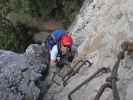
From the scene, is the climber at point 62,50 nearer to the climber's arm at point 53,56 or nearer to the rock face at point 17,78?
the climber's arm at point 53,56

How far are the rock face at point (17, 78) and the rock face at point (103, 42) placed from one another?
47 centimetres

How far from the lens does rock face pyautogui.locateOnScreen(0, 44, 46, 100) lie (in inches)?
197

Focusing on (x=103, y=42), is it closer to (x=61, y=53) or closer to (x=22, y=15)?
(x=61, y=53)

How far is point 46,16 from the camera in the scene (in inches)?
456

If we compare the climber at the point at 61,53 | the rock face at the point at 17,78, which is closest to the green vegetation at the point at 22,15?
the climber at the point at 61,53

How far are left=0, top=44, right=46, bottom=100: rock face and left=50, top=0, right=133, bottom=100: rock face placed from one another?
1.55 feet

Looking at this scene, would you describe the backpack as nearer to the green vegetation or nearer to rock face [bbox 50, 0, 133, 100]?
rock face [bbox 50, 0, 133, 100]

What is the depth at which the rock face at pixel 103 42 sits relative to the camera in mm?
4539

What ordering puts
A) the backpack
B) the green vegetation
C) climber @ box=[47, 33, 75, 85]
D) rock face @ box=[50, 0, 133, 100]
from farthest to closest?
the green vegetation → the backpack → climber @ box=[47, 33, 75, 85] → rock face @ box=[50, 0, 133, 100]

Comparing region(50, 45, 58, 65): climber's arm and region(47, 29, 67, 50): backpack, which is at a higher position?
region(47, 29, 67, 50): backpack

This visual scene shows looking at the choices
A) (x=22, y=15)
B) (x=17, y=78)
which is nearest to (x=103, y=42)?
(x=17, y=78)

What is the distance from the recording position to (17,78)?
16.8 ft

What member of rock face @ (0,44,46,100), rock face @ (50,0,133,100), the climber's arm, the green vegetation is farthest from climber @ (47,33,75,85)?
the green vegetation

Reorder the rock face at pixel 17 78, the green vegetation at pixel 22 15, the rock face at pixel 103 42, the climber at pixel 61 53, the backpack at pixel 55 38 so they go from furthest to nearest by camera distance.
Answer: the green vegetation at pixel 22 15 < the backpack at pixel 55 38 < the climber at pixel 61 53 < the rock face at pixel 17 78 < the rock face at pixel 103 42
